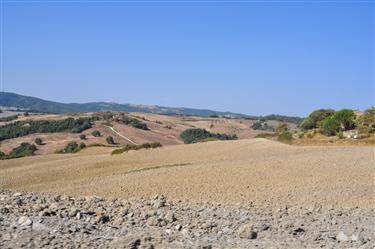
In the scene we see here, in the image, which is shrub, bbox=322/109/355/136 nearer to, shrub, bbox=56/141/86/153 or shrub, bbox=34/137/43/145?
shrub, bbox=56/141/86/153

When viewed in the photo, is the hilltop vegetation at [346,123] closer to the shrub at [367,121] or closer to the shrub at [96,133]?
the shrub at [367,121]

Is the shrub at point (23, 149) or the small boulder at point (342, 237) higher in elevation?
the small boulder at point (342, 237)

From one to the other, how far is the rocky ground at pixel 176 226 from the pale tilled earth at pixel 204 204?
23 millimetres

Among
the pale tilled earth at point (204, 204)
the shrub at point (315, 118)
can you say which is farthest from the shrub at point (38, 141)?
the shrub at point (315, 118)

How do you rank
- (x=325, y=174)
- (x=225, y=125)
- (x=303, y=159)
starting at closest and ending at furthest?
1. (x=325, y=174)
2. (x=303, y=159)
3. (x=225, y=125)

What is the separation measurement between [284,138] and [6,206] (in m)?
32.0

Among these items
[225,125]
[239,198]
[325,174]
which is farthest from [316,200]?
[225,125]

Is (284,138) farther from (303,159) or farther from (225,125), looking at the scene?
(225,125)

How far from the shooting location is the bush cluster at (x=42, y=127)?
61406mm

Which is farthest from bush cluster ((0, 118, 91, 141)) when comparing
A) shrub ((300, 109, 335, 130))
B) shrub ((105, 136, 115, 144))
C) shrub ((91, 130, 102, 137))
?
shrub ((300, 109, 335, 130))

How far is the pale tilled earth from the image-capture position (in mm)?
9070

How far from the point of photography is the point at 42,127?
211 ft

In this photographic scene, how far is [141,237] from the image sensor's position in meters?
8.52

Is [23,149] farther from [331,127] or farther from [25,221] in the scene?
[25,221]
